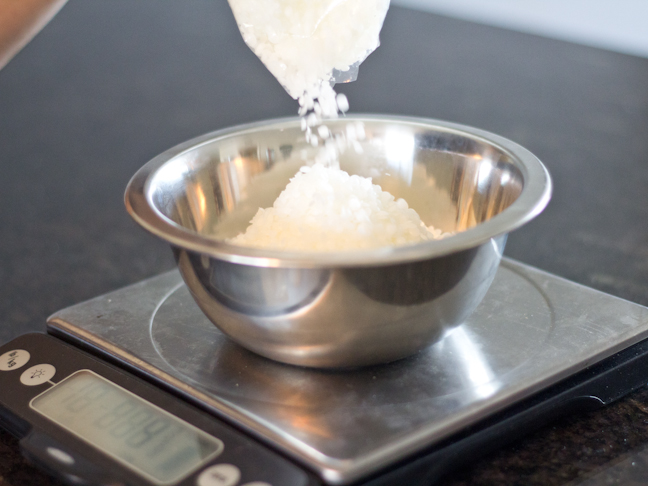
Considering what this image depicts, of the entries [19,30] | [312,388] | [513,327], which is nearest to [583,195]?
[513,327]

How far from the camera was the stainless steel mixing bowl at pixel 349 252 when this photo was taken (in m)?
0.58

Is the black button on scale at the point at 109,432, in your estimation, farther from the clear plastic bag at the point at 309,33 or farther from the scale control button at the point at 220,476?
the clear plastic bag at the point at 309,33

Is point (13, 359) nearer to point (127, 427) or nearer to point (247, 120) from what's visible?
point (127, 427)

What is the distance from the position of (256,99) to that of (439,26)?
1064mm

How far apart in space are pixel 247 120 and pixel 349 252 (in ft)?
4.48

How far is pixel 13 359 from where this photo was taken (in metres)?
0.74

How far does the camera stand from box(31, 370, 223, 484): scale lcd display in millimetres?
573

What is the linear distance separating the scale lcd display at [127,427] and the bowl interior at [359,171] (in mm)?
209

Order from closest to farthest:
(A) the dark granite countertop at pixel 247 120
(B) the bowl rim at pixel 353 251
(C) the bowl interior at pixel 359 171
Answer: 1. (B) the bowl rim at pixel 353 251
2. (A) the dark granite countertop at pixel 247 120
3. (C) the bowl interior at pixel 359 171

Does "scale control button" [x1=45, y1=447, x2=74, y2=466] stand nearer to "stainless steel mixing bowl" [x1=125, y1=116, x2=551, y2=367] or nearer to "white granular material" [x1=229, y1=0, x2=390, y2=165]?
"stainless steel mixing bowl" [x1=125, y1=116, x2=551, y2=367]

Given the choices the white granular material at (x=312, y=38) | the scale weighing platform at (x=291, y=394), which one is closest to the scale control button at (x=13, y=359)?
the scale weighing platform at (x=291, y=394)

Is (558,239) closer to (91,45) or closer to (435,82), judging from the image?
(435,82)

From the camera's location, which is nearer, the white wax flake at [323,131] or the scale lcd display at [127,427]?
the scale lcd display at [127,427]

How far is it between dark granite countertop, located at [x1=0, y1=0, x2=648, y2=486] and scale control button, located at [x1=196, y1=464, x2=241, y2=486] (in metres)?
0.19
